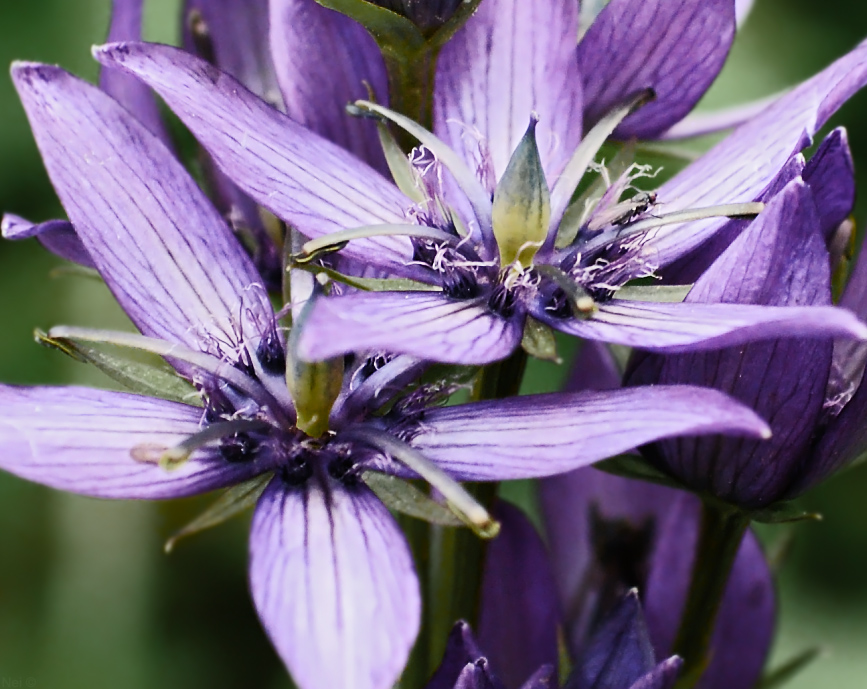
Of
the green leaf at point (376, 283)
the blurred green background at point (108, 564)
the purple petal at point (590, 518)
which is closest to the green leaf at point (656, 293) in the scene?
the green leaf at point (376, 283)

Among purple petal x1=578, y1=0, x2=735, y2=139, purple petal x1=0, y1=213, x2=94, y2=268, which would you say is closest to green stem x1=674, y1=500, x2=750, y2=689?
purple petal x1=578, y1=0, x2=735, y2=139

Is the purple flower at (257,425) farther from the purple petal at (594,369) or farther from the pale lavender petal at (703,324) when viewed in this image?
the purple petal at (594,369)

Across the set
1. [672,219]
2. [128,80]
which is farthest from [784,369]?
[128,80]

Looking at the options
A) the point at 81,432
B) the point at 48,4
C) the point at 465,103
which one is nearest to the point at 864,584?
the point at 465,103

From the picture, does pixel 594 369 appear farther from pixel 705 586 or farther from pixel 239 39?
pixel 239 39

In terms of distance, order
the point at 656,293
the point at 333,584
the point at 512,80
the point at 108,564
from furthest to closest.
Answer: the point at 108,564
the point at 512,80
the point at 656,293
the point at 333,584

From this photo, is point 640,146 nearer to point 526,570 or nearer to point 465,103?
point 465,103
